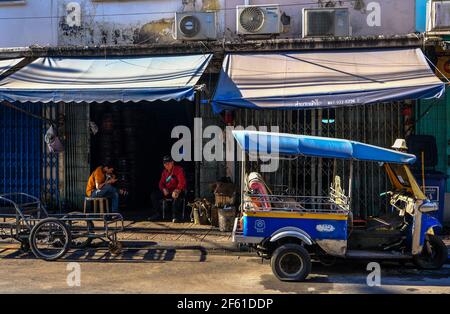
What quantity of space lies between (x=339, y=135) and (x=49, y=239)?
6.17 metres

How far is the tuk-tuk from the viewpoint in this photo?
6.65 meters

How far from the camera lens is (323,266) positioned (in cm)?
752

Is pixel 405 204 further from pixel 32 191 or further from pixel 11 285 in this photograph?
pixel 32 191

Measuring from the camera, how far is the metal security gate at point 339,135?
1043 centimetres

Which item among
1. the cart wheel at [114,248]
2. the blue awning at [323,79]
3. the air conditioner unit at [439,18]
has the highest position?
the air conditioner unit at [439,18]

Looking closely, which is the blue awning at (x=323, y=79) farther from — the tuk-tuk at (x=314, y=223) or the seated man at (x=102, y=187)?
the seated man at (x=102, y=187)

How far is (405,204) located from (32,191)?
27.5ft

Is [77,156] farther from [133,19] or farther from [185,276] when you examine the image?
[185,276]

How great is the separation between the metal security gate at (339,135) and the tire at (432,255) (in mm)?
3081

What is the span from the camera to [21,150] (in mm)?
11609

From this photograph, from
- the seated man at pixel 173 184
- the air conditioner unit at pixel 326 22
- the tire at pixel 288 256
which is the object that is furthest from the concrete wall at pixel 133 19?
the tire at pixel 288 256

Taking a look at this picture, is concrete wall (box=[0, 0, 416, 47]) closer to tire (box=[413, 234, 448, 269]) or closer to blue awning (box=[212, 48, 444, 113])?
blue awning (box=[212, 48, 444, 113])

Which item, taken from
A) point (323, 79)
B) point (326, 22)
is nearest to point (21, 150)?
point (323, 79)

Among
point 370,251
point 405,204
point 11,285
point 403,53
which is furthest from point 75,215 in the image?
point 403,53
